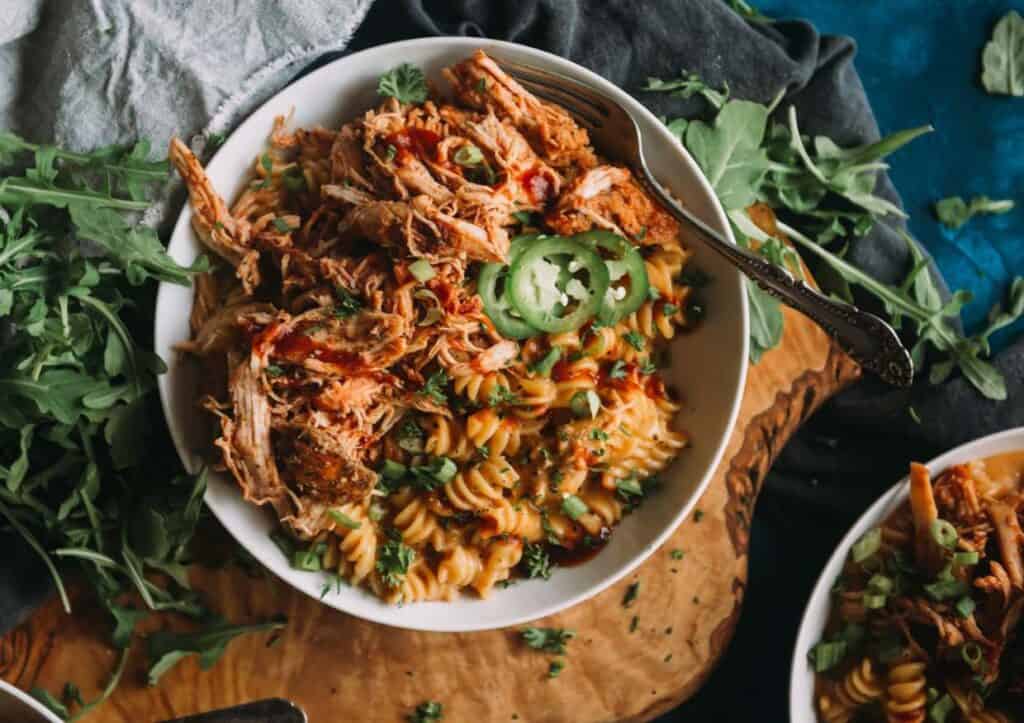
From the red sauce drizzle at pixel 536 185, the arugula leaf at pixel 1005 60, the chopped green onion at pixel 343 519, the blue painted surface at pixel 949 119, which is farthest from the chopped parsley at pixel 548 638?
the arugula leaf at pixel 1005 60

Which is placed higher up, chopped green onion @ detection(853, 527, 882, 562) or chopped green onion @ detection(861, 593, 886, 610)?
chopped green onion @ detection(853, 527, 882, 562)

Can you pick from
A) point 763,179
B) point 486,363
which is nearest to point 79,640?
point 486,363

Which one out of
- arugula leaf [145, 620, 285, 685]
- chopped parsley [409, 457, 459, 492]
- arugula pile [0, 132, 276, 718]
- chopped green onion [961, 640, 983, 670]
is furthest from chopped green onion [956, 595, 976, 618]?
arugula pile [0, 132, 276, 718]

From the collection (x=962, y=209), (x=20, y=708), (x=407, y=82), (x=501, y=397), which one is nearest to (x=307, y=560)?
(x=501, y=397)

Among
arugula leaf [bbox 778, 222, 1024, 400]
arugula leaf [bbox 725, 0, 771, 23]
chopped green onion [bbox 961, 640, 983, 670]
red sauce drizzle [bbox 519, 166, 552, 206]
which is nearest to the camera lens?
red sauce drizzle [bbox 519, 166, 552, 206]

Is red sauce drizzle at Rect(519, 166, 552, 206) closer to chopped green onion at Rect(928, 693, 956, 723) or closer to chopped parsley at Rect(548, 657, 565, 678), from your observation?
chopped parsley at Rect(548, 657, 565, 678)
